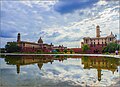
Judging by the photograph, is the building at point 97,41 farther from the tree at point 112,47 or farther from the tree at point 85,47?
the tree at point 112,47

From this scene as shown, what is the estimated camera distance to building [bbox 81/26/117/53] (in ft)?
49.2

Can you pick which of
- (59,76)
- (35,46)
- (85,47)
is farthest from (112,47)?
(59,76)

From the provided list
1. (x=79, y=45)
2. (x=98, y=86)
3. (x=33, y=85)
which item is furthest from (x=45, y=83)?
(x=79, y=45)

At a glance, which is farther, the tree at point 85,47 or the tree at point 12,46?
the tree at point 12,46

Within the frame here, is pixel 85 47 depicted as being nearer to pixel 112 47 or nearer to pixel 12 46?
pixel 112 47

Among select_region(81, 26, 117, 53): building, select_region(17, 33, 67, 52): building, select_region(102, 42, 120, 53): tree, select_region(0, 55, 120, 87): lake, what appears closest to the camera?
select_region(0, 55, 120, 87): lake

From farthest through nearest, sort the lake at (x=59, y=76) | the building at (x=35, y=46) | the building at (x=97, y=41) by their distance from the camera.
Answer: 1. the building at (x=35, y=46)
2. the building at (x=97, y=41)
3. the lake at (x=59, y=76)

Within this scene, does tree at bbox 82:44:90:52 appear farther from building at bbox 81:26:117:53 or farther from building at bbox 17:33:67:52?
building at bbox 17:33:67:52

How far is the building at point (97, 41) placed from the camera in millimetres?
14984

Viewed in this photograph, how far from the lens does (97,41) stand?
1541 cm

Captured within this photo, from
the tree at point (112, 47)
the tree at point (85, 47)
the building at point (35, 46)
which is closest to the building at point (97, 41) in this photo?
the tree at point (85, 47)

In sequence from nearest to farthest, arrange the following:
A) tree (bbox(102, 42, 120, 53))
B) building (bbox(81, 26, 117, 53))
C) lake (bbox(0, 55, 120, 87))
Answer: lake (bbox(0, 55, 120, 87))
tree (bbox(102, 42, 120, 53))
building (bbox(81, 26, 117, 53))

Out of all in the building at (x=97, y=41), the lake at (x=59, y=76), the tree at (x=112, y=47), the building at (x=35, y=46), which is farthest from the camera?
the building at (x=35, y=46)

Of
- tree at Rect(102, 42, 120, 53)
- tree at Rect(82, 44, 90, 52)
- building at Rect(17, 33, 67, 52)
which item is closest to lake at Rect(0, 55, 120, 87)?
tree at Rect(102, 42, 120, 53)
